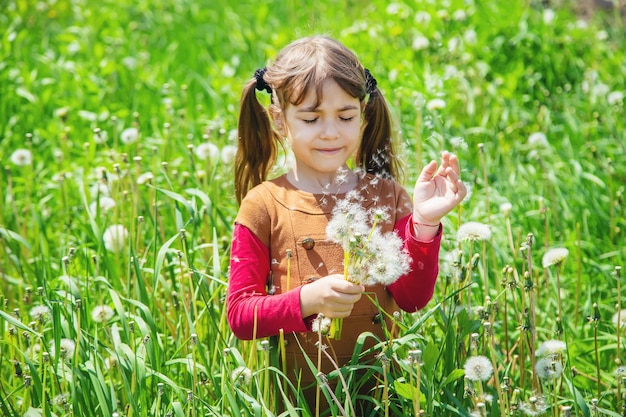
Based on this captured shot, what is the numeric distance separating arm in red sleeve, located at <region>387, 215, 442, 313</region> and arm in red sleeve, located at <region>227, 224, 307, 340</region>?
0.86 ft

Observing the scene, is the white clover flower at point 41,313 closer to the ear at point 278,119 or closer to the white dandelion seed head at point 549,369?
→ the ear at point 278,119

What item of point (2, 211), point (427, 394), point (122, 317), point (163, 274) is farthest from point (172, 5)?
point (427, 394)

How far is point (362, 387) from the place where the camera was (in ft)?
7.06

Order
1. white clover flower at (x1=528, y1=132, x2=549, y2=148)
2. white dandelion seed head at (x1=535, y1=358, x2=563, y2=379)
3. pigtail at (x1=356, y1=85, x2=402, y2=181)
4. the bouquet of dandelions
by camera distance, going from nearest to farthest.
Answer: the bouquet of dandelions, white dandelion seed head at (x1=535, y1=358, x2=563, y2=379), pigtail at (x1=356, y1=85, x2=402, y2=181), white clover flower at (x1=528, y1=132, x2=549, y2=148)

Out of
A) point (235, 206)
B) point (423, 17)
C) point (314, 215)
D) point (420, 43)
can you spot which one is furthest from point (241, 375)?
point (423, 17)

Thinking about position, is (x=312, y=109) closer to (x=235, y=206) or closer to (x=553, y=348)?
(x=553, y=348)

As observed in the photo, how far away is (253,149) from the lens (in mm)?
2393

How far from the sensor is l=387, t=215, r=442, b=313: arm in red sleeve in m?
1.98

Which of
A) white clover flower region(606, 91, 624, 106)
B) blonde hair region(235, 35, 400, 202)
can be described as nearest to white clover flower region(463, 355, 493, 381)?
blonde hair region(235, 35, 400, 202)

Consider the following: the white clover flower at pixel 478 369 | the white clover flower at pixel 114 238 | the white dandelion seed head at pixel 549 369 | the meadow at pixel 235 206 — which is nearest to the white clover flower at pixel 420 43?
the meadow at pixel 235 206

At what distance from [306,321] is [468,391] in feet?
1.27

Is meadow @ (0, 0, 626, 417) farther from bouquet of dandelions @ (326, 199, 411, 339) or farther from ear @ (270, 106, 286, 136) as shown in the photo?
ear @ (270, 106, 286, 136)

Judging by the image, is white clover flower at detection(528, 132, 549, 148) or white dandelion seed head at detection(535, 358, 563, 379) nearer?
white dandelion seed head at detection(535, 358, 563, 379)

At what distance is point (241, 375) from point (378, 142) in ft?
2.44
